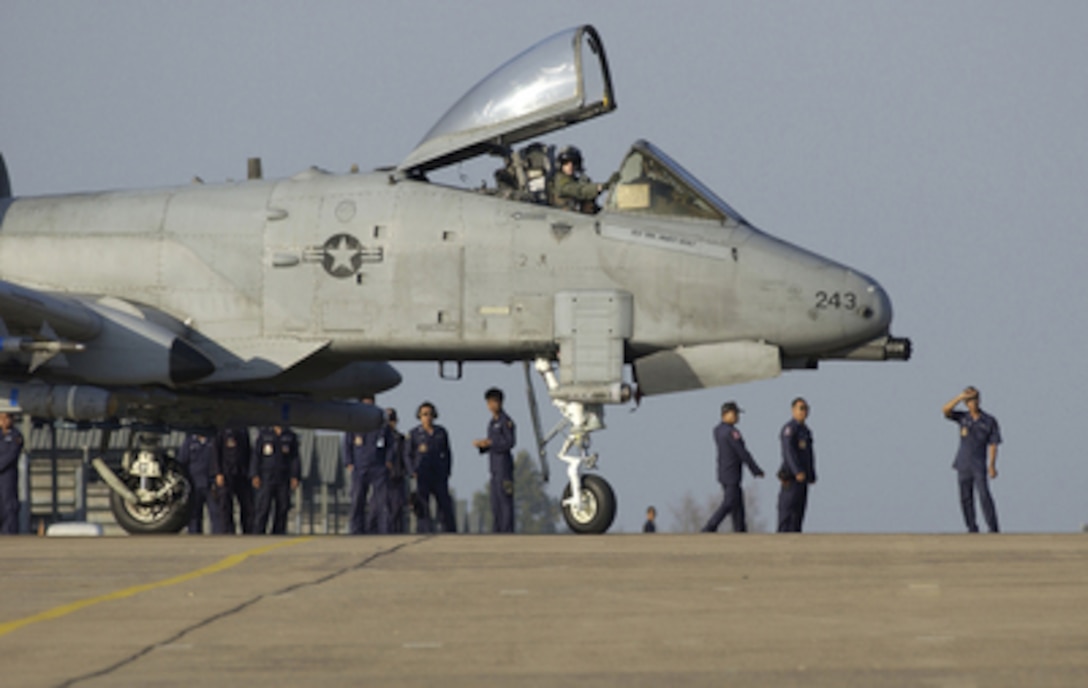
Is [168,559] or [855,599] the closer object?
[855,599]

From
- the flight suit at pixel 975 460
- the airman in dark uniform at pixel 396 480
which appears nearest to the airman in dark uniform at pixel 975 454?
the flight suit at pixel 975 460

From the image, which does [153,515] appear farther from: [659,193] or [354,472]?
[659,193]

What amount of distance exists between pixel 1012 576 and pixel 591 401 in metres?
5.87

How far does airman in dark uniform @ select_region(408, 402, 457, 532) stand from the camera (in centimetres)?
2141

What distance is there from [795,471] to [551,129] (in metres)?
5.85

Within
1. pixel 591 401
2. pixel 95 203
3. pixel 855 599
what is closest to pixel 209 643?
pixel 855 599

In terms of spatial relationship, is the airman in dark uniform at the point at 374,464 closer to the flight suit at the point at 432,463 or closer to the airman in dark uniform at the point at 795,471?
the flight suit at the point at 432,463

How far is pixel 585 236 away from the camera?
15.9m

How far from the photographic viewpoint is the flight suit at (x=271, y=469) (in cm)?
2230

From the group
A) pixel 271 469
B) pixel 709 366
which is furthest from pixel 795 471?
pixel 271 469

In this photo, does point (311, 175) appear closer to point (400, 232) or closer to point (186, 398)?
point (400, 232)

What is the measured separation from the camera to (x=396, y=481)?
2200 cm

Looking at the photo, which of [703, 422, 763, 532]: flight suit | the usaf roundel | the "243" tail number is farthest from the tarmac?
[703, 422, 763, 532]: flight suit

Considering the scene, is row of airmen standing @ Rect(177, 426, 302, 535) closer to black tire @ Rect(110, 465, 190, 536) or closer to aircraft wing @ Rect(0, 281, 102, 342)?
black tire @ Rect(110, 465, 190, 536)
